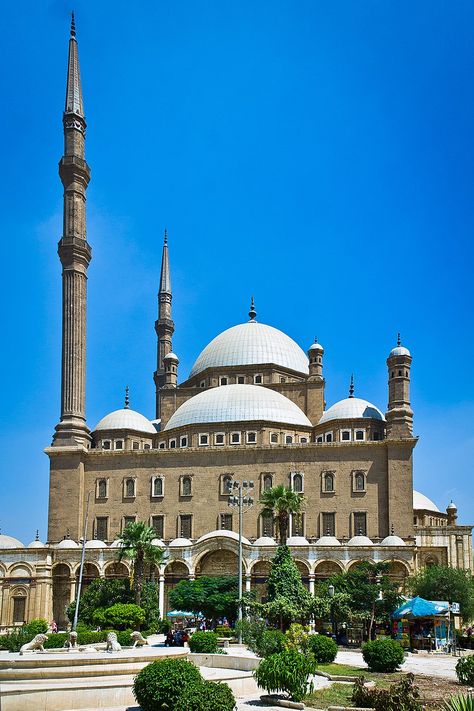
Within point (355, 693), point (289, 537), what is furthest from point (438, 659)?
point (289, 537)

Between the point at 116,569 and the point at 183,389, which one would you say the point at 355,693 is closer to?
the point at 116,569

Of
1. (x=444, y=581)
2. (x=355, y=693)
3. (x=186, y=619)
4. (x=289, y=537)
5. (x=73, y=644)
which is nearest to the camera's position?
(x=355, y=693)

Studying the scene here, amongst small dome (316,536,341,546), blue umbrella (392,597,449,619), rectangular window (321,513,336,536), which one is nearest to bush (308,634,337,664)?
blue umbrella (392,597,449,619)

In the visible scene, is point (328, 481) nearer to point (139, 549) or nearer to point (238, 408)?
point (238, 408)

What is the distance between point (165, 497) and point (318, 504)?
8.90m

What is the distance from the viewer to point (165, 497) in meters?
51.2

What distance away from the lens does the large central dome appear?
196ft

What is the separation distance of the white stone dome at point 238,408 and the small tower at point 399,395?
6.18 meters

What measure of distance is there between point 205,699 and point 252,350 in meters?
46.4

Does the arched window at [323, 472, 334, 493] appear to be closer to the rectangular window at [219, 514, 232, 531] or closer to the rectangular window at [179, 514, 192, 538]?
the rectangular window at [219, 514, 232, 531]

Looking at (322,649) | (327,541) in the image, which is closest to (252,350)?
(327,541)

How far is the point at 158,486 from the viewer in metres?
51.5

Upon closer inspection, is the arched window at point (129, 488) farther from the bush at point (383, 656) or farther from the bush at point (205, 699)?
the bush at point (205, 699)

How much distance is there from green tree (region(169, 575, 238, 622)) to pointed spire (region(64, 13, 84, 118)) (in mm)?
29801
